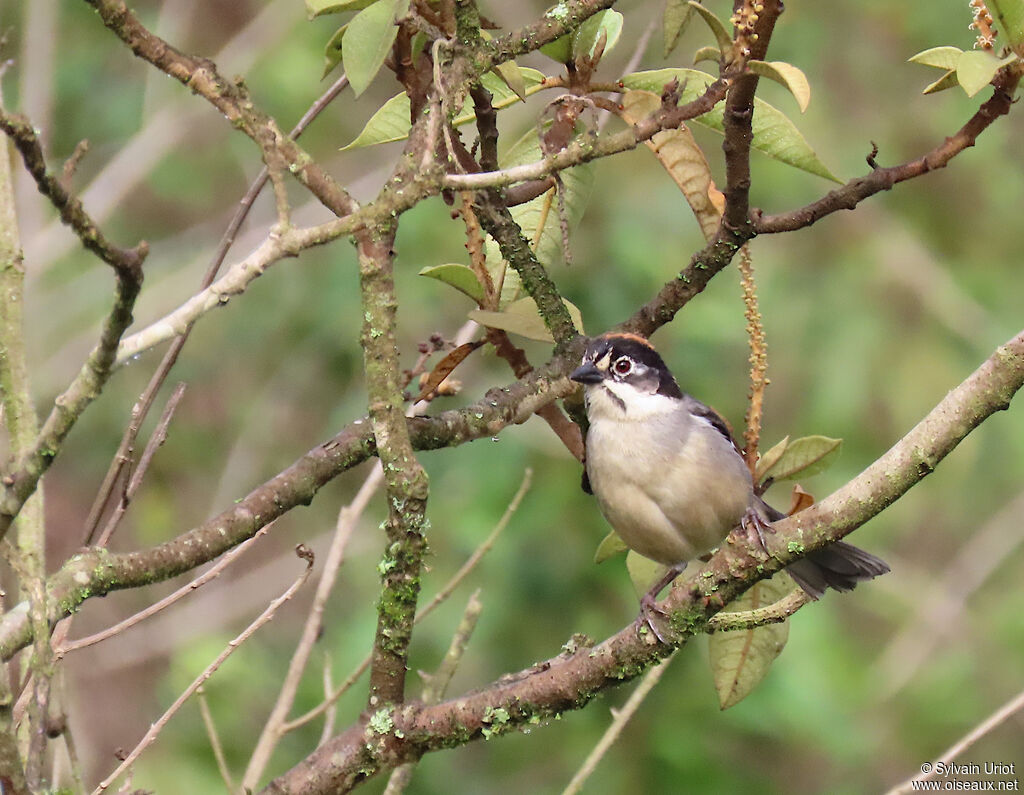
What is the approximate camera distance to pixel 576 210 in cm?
279

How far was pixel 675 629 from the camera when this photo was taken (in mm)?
2281

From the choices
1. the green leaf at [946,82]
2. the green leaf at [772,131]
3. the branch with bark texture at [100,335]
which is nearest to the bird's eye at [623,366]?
the green leaf at [772,131]

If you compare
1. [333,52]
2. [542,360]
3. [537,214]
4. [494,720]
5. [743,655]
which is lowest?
[494,720]

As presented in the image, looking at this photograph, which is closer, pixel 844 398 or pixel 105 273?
pixel 844 398

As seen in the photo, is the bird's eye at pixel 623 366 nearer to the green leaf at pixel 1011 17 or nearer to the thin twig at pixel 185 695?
the thin twig at pixel 185 695

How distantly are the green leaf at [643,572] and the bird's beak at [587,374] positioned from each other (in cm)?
48

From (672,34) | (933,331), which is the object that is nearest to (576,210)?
(672,34)

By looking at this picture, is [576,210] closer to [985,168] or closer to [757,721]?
[757,721]

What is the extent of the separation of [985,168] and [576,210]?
5053 millimetres

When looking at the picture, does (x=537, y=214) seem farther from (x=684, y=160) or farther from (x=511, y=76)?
(x=511, y=76)

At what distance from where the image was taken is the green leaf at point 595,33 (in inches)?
97.3

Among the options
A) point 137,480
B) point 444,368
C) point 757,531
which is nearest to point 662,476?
point 444,368

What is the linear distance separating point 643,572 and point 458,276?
1.02 metres

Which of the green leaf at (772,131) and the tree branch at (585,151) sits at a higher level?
the green leaf at (772,131)
